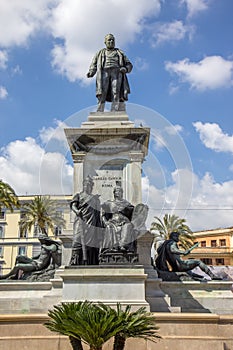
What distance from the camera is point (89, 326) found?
6660 mm

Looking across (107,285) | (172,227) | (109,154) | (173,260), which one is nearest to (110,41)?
(109,154)

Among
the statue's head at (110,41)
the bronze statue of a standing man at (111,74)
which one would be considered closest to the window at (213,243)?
the bronze statue of a standing man at (111,74)

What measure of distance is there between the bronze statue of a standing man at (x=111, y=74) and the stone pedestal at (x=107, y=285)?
709 cm

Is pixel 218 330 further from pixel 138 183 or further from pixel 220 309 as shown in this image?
pixel 138 183

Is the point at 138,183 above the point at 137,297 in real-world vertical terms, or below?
above

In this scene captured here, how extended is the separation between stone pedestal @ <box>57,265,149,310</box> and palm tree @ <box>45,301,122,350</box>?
3671 millimetres

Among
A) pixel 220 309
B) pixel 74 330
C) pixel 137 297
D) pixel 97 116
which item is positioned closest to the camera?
pixel 74 330

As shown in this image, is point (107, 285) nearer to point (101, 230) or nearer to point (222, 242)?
point (101, 230)

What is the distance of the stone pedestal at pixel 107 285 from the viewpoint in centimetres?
1076

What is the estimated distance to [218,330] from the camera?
9.08 m

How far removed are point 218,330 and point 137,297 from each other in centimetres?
235

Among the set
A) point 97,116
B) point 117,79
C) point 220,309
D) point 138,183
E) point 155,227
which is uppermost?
point 155,227

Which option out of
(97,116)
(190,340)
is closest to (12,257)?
(97,116)

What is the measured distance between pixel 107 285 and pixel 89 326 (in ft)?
13.9
